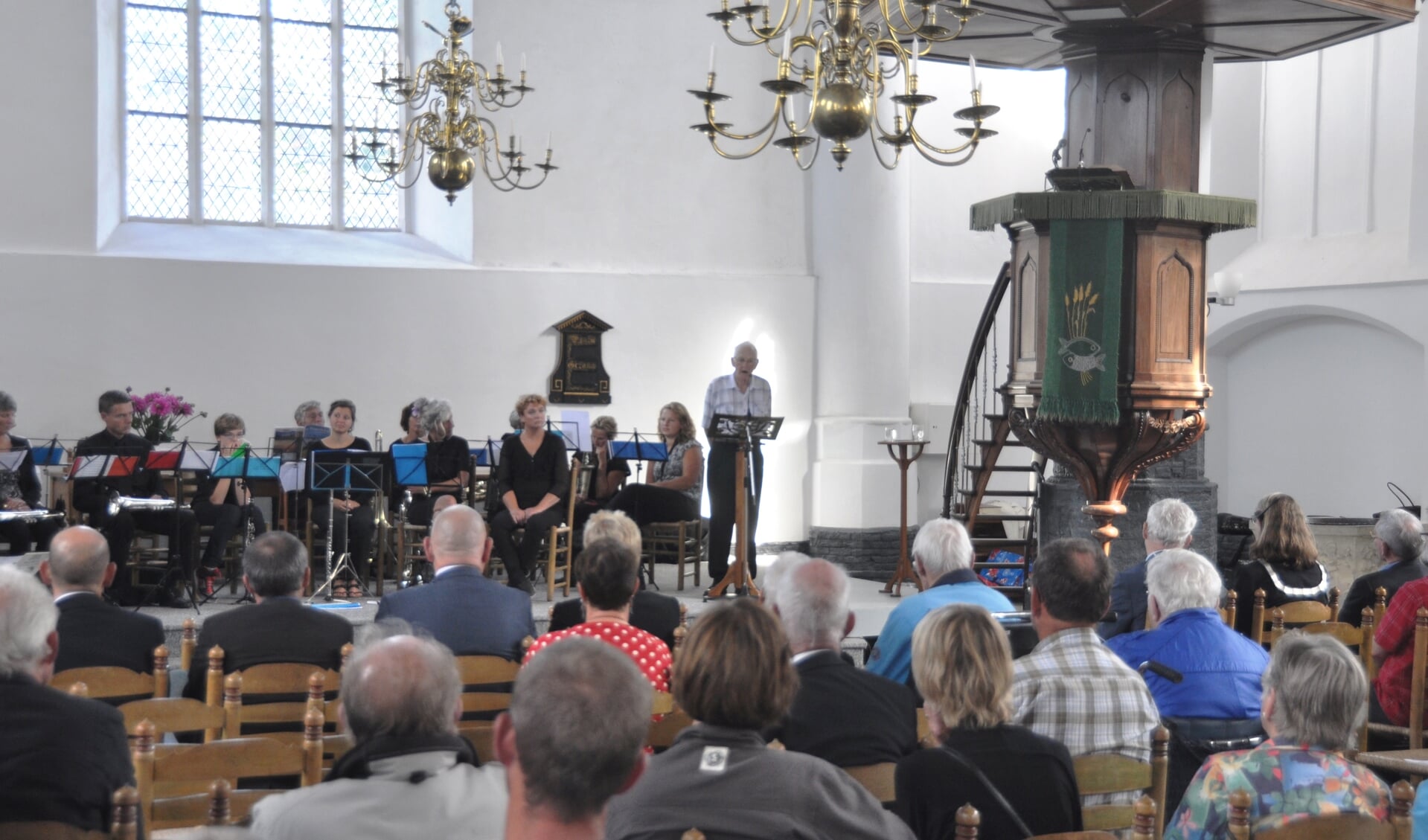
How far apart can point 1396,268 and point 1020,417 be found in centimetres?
500

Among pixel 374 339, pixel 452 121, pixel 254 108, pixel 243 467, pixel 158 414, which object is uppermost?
pixel 254 108

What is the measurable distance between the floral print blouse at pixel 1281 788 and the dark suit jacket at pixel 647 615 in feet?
6.61

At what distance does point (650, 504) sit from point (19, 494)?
367 cm

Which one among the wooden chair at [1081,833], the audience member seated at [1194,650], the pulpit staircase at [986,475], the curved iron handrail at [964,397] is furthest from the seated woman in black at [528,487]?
the wooden chair at [1081,833]

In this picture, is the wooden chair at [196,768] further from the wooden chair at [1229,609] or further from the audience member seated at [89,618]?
the wooden chair at [1229,609]

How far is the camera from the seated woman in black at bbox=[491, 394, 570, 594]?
8086 millimetres

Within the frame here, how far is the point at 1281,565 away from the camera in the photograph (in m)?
5.43

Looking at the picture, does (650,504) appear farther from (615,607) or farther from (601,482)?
(615,607)

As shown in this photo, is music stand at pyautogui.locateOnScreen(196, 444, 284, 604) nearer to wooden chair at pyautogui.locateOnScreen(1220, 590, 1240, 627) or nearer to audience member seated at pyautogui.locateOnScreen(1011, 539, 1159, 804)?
wooden chair at pyautogui.locateOnScreen(1220, 590, 1240, 627)

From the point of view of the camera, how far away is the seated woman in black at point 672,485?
9.24 meters

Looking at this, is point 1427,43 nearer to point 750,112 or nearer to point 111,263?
point 750,112

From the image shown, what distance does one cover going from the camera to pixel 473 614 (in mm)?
4336

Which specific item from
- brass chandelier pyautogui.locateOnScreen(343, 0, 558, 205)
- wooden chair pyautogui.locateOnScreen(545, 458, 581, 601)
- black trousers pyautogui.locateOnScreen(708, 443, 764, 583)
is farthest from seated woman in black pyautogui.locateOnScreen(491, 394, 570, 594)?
brass chandelier pyautogui.locateOnScreen(343, 0, 558, 205)

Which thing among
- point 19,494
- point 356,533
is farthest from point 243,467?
point 19,494
